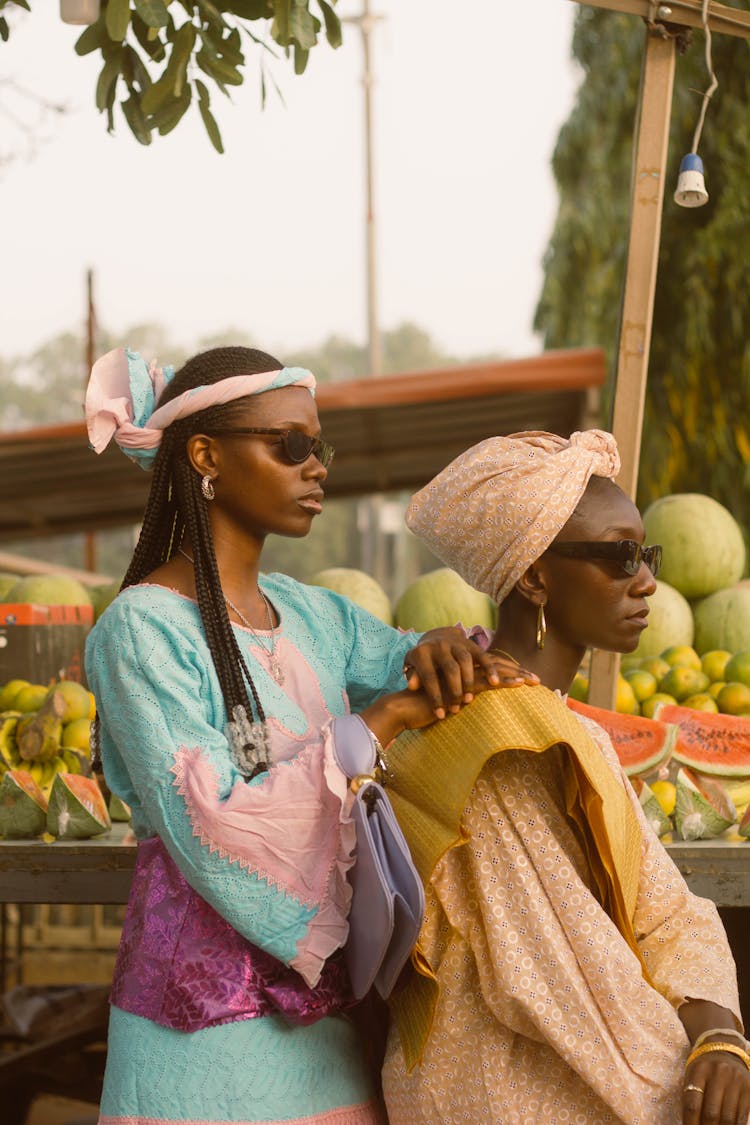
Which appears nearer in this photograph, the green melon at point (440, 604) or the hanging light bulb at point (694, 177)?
the hanging light bulb at point (694, 177)

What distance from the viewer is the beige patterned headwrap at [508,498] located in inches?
93.4

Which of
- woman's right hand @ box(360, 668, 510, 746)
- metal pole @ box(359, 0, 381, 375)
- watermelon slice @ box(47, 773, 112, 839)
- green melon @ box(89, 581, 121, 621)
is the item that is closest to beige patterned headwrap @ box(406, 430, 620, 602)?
woman's right hand @ box(360, 668, 510, 746)

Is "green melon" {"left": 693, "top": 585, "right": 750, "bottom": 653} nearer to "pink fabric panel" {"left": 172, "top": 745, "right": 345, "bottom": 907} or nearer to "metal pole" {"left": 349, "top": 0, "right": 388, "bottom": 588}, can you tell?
"pink fabric panel" {"left": 172, "top": 745, "right": 345, "bottom": 907}

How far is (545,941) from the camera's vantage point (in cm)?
209

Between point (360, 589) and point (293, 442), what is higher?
point (293, 442)

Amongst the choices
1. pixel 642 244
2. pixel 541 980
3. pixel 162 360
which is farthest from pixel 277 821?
pixel 162 360

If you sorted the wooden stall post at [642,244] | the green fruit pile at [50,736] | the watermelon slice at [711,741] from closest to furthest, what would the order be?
the wooden stall post at [642,244] < the watermelon slice at [711,741] < the green fruit pile at [50,736]

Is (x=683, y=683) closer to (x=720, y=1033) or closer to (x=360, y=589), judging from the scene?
(x=360, y=589)

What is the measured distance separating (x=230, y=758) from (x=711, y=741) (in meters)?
2.01

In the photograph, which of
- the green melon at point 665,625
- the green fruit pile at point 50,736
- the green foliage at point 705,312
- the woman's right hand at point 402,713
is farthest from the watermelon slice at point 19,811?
A: the green foliage at point 705,312

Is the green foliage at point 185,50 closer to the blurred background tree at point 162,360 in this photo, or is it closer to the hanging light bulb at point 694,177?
the hanging light bulb at point 694,177

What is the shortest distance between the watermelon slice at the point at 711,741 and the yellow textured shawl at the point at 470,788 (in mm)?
1485

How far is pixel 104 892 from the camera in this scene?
317cm

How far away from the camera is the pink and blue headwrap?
8.13 feet
